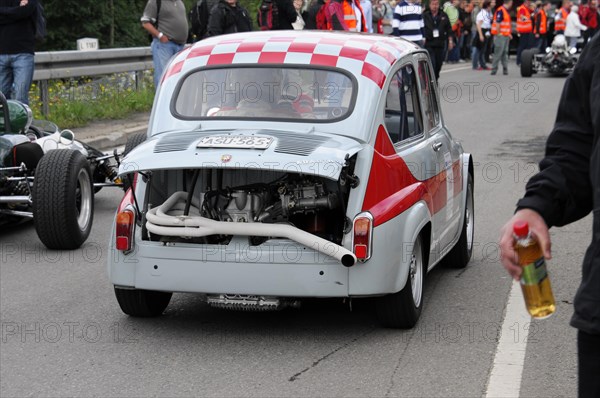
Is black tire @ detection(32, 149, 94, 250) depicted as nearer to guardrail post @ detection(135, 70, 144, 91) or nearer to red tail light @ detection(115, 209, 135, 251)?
red tail light @ detection(115, 209, 135, 251)

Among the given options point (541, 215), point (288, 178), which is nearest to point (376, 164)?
point (288, 178)

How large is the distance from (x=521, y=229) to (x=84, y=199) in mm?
6202

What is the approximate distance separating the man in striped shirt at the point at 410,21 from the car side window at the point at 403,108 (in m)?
12.6

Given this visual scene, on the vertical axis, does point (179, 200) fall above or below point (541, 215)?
below

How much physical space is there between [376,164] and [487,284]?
1.68m

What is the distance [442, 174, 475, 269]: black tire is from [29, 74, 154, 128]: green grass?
8.04 m

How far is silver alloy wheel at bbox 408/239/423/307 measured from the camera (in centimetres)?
615

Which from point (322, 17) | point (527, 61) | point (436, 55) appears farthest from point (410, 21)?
point (527, 61)

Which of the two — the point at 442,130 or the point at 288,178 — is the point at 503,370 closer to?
the point at 288,178

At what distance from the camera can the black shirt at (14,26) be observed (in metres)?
13.2

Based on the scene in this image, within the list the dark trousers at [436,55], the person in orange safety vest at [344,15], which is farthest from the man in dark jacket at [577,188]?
the dark trousers at [436,55]

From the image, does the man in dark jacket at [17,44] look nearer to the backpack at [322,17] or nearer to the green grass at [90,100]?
the green grass at [90,100]

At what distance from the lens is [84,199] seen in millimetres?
8648

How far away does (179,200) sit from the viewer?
611cm
